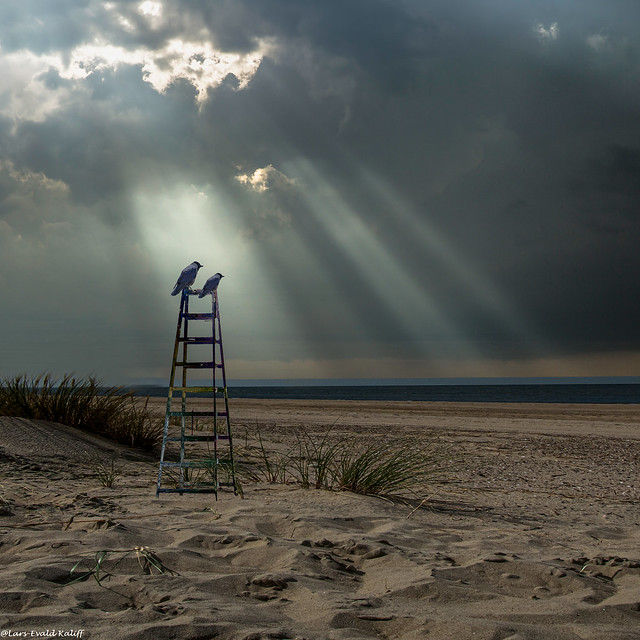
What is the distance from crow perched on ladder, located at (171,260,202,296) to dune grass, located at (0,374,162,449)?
4290 mm

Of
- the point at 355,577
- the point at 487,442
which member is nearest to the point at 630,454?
the point at 487,442

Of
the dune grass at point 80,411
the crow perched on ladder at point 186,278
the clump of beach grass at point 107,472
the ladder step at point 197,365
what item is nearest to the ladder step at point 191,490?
the clump of beach grass at point 107,472

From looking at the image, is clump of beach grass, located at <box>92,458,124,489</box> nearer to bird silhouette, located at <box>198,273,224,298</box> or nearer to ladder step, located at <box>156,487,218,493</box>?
ladder step, located at <box>156,487,218,493</box>

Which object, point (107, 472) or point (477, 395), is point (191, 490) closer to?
point (107, 472)

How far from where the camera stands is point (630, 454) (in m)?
10.1

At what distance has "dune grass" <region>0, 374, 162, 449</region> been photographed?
909 centimetres

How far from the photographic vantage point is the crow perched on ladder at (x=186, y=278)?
546 cm

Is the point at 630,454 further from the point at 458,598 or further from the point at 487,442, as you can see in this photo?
the point at 458,598

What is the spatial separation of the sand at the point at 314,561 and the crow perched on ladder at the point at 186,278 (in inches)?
74.6

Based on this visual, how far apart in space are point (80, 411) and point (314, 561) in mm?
6851

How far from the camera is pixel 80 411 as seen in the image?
9.22 meters

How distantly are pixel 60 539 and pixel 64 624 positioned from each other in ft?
4.69

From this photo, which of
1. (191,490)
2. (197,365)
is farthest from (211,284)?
(191,490)

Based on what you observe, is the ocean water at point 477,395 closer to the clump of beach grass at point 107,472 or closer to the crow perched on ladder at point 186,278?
the clump of beach grass at point 107,472
